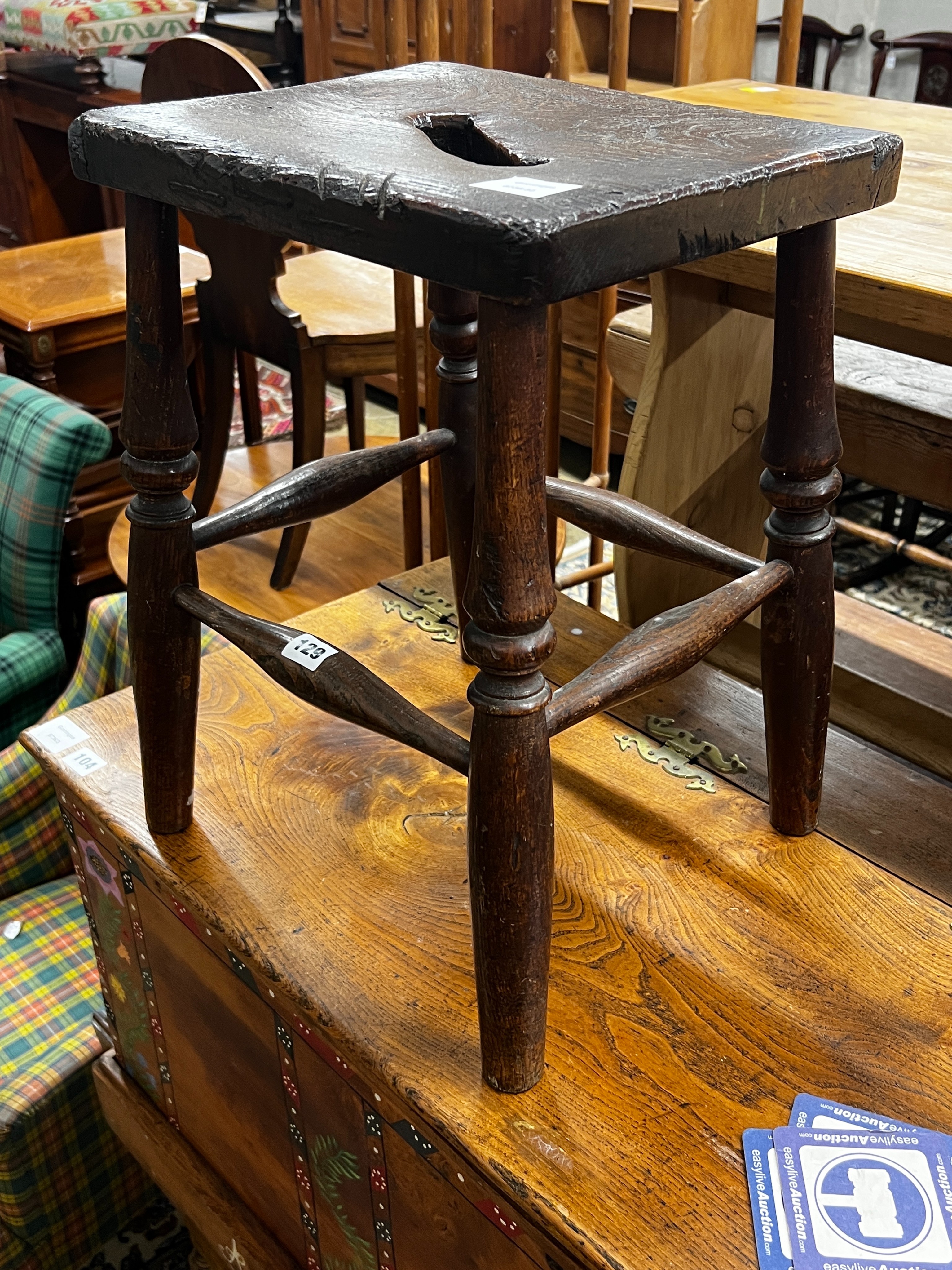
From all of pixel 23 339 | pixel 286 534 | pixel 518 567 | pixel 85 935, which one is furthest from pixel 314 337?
pixel 518 567

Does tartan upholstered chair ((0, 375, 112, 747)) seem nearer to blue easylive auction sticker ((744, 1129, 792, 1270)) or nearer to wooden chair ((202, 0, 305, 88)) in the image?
blue easylive auction sticker ((744, 1129, 792, 1270))

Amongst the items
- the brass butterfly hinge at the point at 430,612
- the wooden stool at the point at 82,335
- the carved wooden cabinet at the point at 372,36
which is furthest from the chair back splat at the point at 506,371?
the carved wooden cabinet at the point at 372,36

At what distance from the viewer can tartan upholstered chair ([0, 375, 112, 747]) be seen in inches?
67.7

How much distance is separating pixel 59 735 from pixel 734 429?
915 millimetres

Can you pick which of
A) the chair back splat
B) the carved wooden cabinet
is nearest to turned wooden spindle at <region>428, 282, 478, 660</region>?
the chair back splat

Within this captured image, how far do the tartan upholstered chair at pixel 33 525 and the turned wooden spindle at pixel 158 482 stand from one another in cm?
94

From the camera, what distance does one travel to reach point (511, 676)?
615 mm

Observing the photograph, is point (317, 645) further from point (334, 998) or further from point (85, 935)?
point (85, 935)

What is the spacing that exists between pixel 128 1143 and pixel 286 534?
111 cm

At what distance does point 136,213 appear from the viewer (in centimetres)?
78

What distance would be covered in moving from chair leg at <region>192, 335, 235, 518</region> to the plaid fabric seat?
0.90m

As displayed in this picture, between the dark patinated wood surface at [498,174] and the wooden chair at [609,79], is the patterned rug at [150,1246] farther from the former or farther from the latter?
the dark patinated wood surface at [498,174]

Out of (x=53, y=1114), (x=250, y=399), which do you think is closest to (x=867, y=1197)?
(x=53, y=1114)

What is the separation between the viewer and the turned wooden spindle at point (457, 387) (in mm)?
1000
